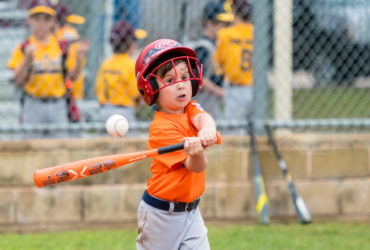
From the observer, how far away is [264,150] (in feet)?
16.9

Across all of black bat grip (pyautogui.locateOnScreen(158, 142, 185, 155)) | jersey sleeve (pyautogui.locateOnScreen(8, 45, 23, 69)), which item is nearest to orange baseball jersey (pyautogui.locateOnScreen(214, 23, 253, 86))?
jersey sleeve (pyautogui.locateOnScreen(8, 45, 23, 69))

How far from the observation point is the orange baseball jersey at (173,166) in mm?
2896

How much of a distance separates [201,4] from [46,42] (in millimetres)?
1533

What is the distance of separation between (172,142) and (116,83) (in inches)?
106

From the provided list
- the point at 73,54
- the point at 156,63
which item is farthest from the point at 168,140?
the point at 73,54

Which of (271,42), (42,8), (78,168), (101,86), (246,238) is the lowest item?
(246,238)

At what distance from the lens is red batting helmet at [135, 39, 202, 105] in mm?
2816

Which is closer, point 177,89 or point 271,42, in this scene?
point 177,89

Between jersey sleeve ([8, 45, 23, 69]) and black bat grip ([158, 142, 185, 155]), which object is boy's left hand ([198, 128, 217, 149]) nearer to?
black bat grip ([158, 142, 185, 155])

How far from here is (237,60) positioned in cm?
564

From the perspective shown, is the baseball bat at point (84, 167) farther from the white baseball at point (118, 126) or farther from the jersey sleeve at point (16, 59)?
the jersey sleeve at point (16, 59)

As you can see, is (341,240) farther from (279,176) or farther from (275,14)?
(275,14)

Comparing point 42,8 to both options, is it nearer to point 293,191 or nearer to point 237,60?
point 237,60

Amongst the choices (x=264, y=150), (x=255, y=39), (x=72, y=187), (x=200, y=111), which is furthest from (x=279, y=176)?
(x=200, y=111)
